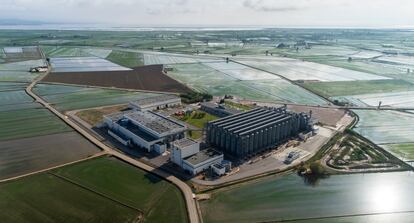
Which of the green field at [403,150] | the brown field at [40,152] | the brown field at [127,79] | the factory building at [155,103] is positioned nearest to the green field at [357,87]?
the green field at [403,150]

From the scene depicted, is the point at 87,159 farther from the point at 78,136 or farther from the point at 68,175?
the point at 78,136

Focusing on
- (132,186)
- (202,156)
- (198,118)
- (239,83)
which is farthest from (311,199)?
(239,83)

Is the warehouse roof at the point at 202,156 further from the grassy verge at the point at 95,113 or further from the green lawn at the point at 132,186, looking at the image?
the grassy verge at the point at 95,113

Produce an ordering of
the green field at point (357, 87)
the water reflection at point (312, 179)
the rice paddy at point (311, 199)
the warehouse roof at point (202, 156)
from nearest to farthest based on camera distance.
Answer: the rice paddy at point (311, 199)
the water reflection at point (312, 179)
the warehouse roof at point (202, 156)
the green field at point (357, 87)

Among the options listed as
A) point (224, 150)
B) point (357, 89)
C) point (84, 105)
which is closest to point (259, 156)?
point (224, 150)

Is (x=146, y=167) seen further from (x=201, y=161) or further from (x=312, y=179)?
(x=312, y=179)
